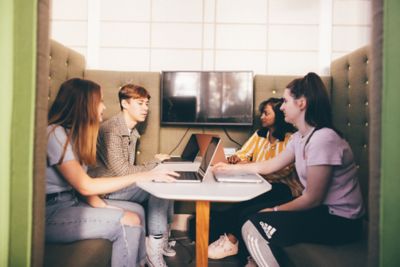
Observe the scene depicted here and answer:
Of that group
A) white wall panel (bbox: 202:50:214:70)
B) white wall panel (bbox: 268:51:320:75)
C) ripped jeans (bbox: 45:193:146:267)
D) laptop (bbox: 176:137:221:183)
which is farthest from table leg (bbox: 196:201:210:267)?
white wall panel (bbox: 268:51:320:75)

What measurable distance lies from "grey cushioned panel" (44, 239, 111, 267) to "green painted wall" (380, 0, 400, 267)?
1.03 m

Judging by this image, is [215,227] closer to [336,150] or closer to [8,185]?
[336,150]

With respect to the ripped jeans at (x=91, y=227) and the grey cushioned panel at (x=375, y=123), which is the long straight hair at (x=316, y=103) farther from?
the ripped jeans at (x=91, y=227)

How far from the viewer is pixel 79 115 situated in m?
1.42

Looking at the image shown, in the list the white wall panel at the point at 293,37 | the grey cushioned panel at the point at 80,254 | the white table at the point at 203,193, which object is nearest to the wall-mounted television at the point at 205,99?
the white wall panel at the point at 293,37

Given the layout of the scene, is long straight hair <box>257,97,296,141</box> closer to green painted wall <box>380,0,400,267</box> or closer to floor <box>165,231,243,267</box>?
floor <box>165,231,243,267</box>

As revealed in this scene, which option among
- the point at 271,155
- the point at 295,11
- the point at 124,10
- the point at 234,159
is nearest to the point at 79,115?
the point at 234,159

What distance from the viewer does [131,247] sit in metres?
1.37

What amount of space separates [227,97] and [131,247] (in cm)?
160

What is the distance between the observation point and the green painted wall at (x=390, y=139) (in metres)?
0.71

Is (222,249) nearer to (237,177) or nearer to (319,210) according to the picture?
(237,177)

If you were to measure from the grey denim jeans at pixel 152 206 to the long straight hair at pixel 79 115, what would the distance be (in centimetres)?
47

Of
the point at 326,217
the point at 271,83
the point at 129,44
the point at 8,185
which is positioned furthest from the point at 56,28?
the point at 326,217

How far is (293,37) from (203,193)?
2179 mm
